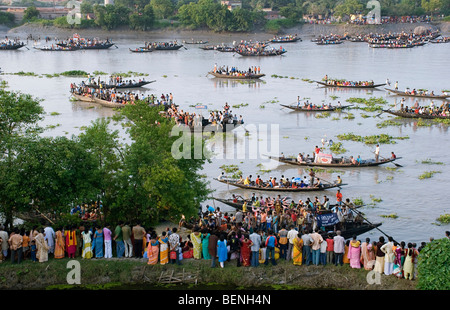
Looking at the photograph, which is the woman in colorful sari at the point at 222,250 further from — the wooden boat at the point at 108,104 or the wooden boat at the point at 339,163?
the wooden boat at the point at 108,104

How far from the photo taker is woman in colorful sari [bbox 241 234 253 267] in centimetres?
1240

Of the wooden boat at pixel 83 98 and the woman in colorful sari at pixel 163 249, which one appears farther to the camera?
the wooden boat at pixel 83 98

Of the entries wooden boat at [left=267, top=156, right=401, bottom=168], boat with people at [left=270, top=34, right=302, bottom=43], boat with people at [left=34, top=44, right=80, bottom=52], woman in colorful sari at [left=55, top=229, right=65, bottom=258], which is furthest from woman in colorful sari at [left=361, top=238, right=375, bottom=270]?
boat with people at [left=270, top=34, right=302, bottom=43]

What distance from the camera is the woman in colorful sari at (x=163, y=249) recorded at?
41.2 feet

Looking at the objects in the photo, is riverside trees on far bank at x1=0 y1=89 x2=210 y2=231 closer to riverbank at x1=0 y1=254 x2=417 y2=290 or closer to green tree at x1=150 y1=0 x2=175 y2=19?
riverbank at x1=0 y1=254 x2=417 y2=290

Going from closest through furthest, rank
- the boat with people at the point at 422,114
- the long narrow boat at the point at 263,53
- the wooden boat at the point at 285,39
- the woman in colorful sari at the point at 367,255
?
the woman in colorful sari at the point at 367,255 → the boat with people at the point at 422,114 → the long narrow boat at the point at 263,53 → the wooden boat at the point at 285,39

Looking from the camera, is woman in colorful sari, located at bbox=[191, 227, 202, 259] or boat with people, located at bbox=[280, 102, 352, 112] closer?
woman in colorful sari, located at bbox=[191, 227, 202, 259]

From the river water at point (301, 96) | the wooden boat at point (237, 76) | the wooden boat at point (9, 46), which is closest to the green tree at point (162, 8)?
the river water at point (301, 96)

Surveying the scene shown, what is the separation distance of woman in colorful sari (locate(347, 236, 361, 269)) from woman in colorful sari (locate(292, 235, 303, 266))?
1.02m

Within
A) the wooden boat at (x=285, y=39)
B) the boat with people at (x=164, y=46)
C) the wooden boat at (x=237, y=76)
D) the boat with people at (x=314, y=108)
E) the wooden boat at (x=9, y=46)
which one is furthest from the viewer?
A: the wooden boat at (x=285, y=39)

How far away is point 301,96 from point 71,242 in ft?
97.5

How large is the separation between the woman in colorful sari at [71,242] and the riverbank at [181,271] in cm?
18

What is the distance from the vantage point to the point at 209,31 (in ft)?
294

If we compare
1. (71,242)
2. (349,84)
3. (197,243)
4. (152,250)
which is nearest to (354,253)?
(197,243)
